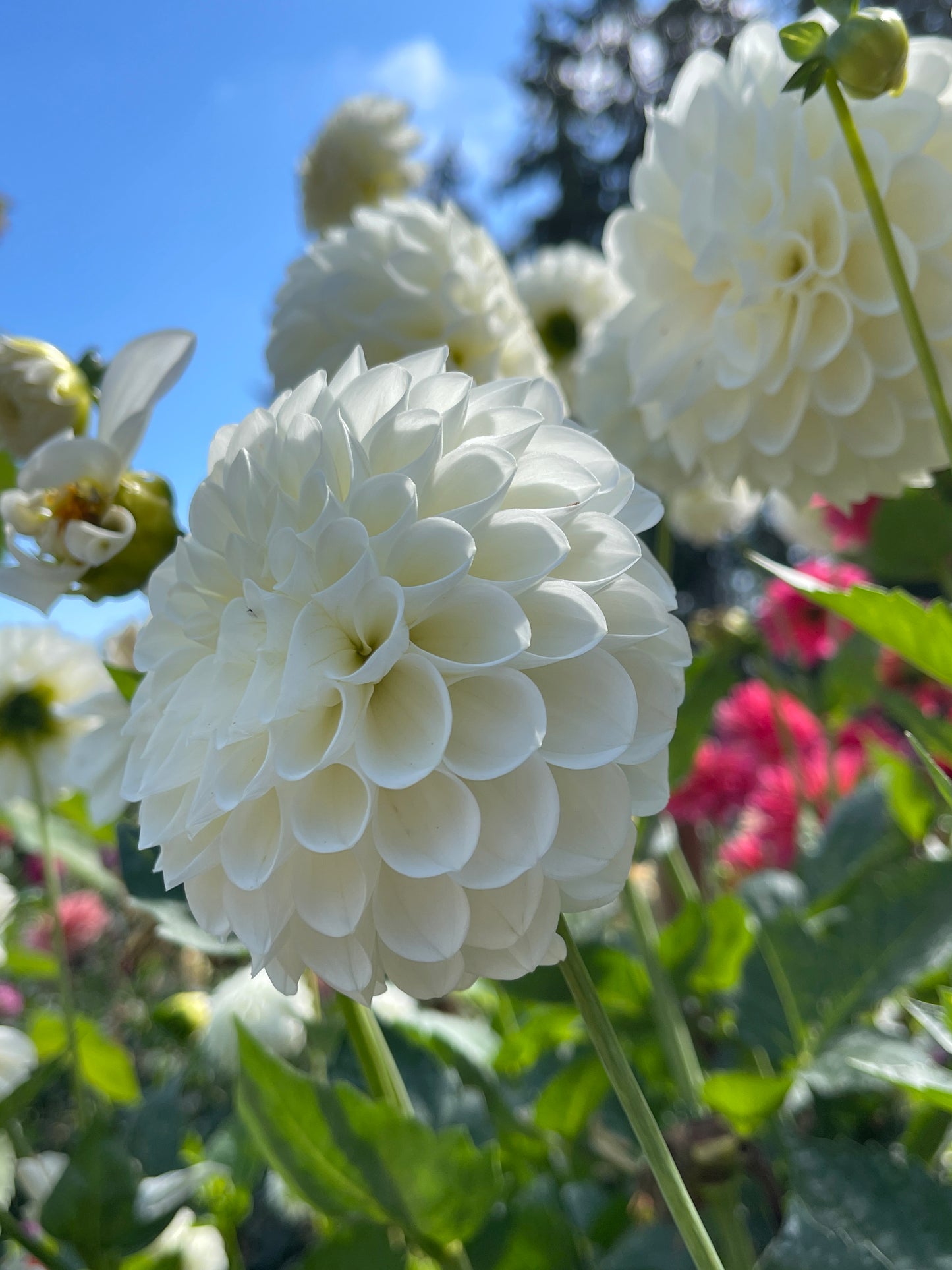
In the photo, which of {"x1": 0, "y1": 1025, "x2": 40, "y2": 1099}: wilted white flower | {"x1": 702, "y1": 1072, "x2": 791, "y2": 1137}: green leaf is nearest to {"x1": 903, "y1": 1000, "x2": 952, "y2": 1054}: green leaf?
{"x1": 702, "y1": 1072, "x2": 791, "y2": 1137}: green leaf

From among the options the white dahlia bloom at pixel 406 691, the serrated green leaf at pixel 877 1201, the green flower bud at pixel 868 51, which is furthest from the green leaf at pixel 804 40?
the serrated green leaf at pixel 877 1201

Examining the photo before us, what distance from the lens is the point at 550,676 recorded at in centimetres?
28

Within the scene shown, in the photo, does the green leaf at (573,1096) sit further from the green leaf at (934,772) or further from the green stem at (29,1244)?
the green leaf at (934,772)

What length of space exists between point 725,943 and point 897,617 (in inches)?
16.7

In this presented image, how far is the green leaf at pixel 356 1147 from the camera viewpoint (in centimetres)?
39

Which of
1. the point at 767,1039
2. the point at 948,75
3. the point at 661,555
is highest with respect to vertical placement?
the point at 948,75

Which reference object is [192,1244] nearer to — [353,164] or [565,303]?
[565,303]

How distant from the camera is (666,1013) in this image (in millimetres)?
603

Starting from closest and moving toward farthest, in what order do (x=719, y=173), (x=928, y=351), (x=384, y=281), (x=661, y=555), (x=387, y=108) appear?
(x=928, y=351) → (x=719, y=173) → (x=384, y=281) → (x=661, y=555) → (x=387, y=108)

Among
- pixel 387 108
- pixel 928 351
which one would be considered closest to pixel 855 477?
pixel 928 351

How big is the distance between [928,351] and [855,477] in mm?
→ 153

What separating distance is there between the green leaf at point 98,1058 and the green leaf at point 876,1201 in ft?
1.97

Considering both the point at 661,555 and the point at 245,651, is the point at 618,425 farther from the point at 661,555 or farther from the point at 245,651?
the point at 245,651

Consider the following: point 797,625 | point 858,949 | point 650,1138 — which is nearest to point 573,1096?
point 858,949
